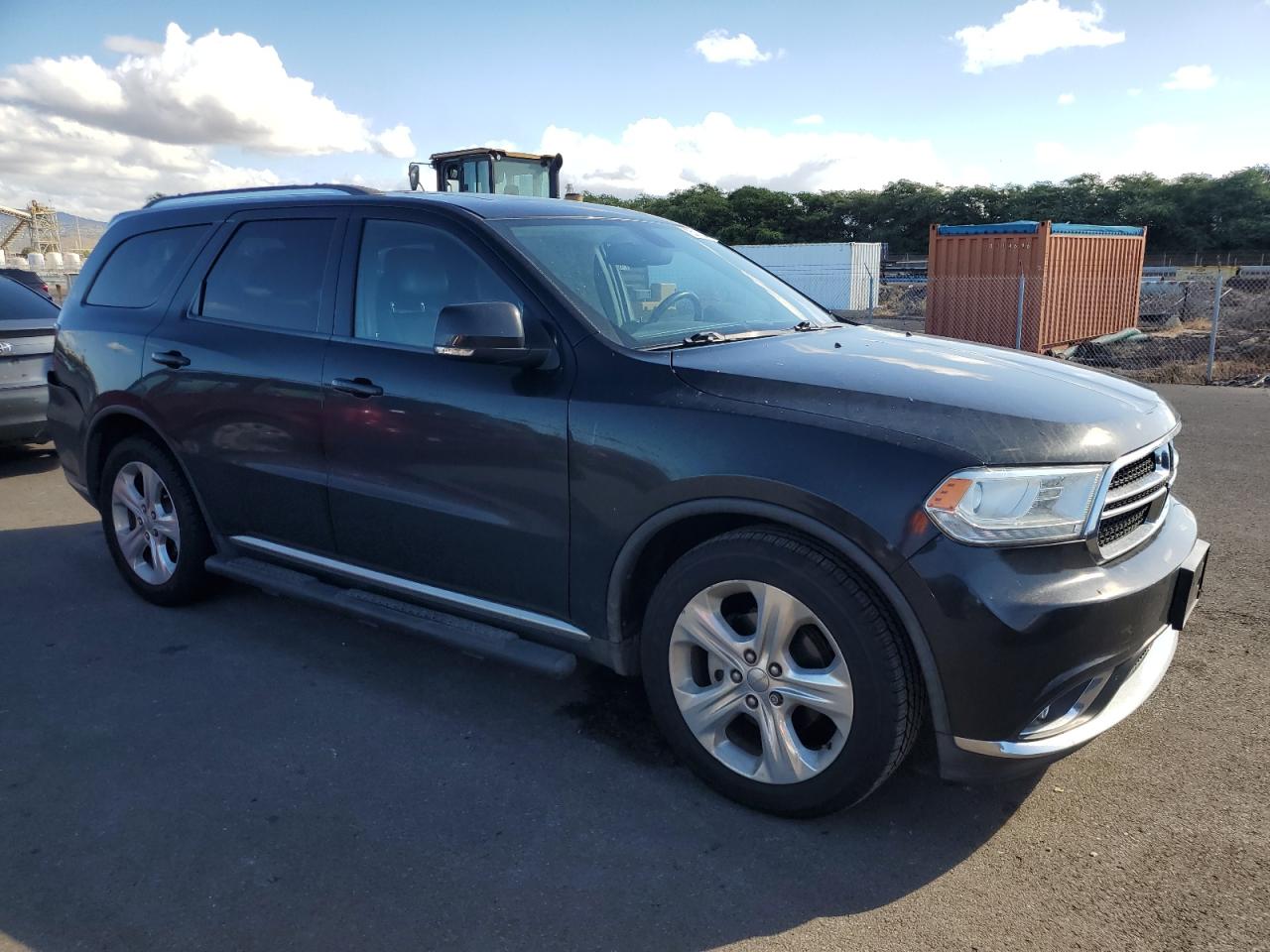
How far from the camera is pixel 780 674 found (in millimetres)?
2783

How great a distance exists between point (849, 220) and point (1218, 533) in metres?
70.0

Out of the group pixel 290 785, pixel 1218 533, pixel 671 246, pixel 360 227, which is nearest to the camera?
pixel 290 785

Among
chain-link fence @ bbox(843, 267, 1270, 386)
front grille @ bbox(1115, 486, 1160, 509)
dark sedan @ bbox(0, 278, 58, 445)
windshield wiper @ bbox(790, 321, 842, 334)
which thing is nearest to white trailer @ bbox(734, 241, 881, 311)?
chain-link fence @ bbox(843, 267, 1270, 386)

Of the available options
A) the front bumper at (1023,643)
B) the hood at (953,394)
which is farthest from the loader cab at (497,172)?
the front bumper at (1023,643)

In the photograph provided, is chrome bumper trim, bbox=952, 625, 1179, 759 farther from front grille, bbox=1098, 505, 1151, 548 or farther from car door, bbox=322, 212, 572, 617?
car door, bbox=322, 212, 572, 617

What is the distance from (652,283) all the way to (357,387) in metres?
1.19

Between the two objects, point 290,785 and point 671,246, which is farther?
point 671,246

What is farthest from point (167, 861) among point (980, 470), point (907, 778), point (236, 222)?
point (236, 222)

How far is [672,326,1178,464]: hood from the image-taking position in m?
2.61

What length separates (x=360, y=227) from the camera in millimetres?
3820

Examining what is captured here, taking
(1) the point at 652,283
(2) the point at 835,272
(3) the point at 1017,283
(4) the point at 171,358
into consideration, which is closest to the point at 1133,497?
(1) the point at 652,283

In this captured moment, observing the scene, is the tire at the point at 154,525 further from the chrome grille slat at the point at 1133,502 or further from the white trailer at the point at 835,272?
the white trailer at the point at 835,272

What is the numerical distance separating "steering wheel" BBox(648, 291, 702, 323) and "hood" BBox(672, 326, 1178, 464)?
0.30m

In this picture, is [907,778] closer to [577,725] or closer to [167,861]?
[577,725]
